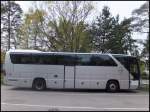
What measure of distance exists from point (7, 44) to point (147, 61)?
→ 20430 mm

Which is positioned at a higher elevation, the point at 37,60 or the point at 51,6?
the point at 51,6

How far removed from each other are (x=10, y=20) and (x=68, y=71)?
69.5ft

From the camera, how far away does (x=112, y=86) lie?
25.6 metres

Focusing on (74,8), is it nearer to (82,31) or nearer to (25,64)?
(82,31)

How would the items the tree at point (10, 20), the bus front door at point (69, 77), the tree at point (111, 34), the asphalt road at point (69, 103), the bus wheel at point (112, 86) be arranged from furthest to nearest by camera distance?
the tree at point (10, 20), the tree at point (111, 34), the bus wheel at point (112, 86), the bus front door at point (69, 77), the asphalt road at point (69, 103)

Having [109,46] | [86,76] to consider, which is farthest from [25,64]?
[109,46]

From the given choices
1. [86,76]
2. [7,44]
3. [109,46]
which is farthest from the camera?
Result: [7,44]

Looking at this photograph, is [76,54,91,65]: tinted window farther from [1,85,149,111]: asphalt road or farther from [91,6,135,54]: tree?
[91,6,135,54]: tree

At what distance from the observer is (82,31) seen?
36.8 metres

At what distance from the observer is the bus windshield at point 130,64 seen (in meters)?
25.7

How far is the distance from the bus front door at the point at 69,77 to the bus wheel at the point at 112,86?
2.30m

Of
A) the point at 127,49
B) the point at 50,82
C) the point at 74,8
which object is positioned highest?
the point at 74,8

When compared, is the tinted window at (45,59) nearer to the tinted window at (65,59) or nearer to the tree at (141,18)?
the tinted window at (65,59)

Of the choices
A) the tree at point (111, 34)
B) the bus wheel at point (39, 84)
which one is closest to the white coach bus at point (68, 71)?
the bus wheel at point (39, 84)
